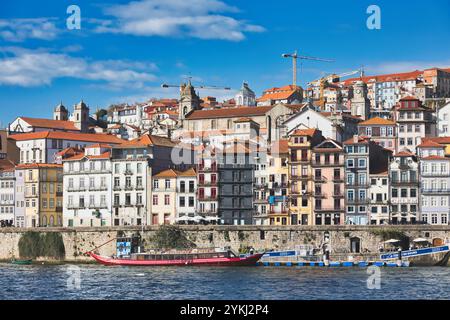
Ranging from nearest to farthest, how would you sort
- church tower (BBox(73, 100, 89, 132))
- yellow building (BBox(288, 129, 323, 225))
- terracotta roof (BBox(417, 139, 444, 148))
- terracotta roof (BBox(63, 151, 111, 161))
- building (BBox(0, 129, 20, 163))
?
1. terracotta roof (BBox(417, 139, 444, 148))
2. yellow building (BBox(288, 129, 323, 225))
3. terracotta roof (BBox(63, 151, 111, 161))
4. building (BBox(0, 129, 20, 163))
5. church tower (BBox(73, 100, 89, 132))

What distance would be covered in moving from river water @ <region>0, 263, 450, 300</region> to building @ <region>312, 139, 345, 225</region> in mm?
16075

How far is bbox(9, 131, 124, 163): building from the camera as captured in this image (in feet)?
400

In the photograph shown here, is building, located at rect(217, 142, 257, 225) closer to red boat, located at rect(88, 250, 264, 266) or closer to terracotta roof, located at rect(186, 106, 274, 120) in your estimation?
red boat, located at rect(88, 250, 264, 266)

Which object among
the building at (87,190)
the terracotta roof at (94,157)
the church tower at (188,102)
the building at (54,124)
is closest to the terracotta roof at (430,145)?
the building at (87,190)

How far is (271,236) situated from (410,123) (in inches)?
1345

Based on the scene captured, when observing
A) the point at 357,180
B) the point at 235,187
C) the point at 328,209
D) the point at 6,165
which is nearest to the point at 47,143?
the point at 6,165

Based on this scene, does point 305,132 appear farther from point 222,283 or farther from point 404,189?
point 222,283

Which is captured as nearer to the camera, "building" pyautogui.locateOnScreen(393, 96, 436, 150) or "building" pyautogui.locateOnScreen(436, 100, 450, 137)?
"building" pyautogui.locateOnScreen(393, 96, 436, 150)

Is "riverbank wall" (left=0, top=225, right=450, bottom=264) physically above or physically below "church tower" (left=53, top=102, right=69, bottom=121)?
below

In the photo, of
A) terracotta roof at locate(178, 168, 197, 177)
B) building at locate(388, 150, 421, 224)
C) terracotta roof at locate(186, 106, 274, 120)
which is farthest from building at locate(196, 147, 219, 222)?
terracotta roof at locate(186, 106, 274, 120)

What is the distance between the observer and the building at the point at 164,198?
93750mm

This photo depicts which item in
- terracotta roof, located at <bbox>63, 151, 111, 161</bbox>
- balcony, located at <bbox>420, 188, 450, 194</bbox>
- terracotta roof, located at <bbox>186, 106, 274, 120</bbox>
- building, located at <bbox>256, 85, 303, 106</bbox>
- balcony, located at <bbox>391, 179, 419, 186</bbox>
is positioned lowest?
balcony, located at <bbox>420, 188, 450, 194</bbox>
